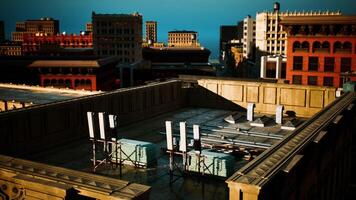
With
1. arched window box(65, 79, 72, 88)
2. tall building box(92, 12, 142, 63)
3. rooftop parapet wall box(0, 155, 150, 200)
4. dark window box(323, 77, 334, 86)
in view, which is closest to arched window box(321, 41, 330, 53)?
dark window box(323, 77, 334, 86)

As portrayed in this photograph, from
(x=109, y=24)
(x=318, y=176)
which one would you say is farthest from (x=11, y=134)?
(x=109, y=24)

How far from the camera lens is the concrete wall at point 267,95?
147ft

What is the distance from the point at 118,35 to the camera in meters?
177

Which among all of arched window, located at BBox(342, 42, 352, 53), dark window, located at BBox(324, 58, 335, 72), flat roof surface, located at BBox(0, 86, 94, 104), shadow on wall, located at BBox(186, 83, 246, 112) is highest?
arched window, located at BBox(342, 42, 352, 53)

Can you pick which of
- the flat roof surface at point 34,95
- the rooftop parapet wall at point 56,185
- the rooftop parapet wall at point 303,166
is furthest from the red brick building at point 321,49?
the rooftop parapet wall at point 56,185

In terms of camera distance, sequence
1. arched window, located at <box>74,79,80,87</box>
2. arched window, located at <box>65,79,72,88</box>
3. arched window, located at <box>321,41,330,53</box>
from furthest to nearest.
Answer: arched window, located at <box>74,79,80,87</box>, arched window, located at <box>65,79,72,88</box>, arched window, located at <box>321,41,330,53</box>

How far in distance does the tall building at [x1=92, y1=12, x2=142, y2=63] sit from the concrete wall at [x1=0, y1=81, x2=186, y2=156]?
442 ft

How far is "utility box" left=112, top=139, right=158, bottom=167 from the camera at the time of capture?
26.1 metres

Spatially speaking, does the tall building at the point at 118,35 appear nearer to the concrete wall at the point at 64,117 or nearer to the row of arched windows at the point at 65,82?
the row of arched windows at the point at 65,82

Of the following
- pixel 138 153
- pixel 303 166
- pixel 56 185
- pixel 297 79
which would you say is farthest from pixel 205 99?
pixel 297 79

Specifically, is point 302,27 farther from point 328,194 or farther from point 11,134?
point 11,134

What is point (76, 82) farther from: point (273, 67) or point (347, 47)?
point (347, 47)

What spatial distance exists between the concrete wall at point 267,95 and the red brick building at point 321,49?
4424 centimetres

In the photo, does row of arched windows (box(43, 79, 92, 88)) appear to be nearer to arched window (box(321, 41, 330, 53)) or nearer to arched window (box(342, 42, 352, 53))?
arched window (box(321, 41, 330, 53))
